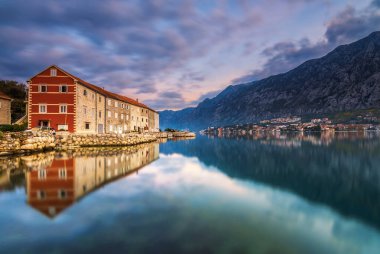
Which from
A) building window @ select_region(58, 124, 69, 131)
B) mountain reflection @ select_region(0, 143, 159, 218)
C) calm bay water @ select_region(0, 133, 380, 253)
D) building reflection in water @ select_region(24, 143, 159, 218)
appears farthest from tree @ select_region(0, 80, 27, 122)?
calm bay water @ select_region(0, 133, 380, 253)

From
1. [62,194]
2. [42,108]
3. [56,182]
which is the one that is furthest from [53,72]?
[62,194]

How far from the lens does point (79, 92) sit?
4875 cm

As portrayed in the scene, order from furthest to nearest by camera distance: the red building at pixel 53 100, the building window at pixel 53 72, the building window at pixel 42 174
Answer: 1. the building window at pixel 53 72
2. the red building at pixel 53 100
3. the building window at pixel 42 174

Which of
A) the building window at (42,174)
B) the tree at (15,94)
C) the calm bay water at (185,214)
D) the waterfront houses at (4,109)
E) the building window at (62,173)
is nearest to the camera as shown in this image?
the calm bay water at (185,214)

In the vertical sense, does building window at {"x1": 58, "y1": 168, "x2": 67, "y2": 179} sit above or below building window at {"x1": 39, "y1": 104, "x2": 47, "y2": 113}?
below

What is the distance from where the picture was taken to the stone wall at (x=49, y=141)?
1248 inches

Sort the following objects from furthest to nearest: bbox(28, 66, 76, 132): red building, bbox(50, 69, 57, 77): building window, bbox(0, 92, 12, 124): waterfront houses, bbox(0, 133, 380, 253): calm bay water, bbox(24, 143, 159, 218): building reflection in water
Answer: bbox(0, 92, 12, 124): waterfront houses, bbox(50, 69, 57, 77): building window, bbox(28, 66, 76, 132): red building, bbox(24, 143, 159, 218): building reflection in water, bbox(0, 133, 380, 253): calm bay water

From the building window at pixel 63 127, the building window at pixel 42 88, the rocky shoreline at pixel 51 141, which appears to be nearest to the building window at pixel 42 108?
the building window at pixel 42 88

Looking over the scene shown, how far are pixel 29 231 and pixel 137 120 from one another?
75228mm

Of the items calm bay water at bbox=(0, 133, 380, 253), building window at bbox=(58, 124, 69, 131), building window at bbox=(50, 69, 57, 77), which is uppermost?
building window at bbox=(50, 69, 57, 77)

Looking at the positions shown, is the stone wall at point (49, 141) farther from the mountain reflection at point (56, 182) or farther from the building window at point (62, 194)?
the building window at point (62, 194)

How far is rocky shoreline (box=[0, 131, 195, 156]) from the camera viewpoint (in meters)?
31.7

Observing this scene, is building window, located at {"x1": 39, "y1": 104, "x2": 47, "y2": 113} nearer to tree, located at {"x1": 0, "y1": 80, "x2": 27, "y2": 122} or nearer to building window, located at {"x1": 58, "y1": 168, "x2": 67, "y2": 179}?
tree, located at {"x1": 0, "y1": 80, "x2": 27, "y2": 122}

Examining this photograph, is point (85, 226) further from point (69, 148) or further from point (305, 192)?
point (69, 148)
